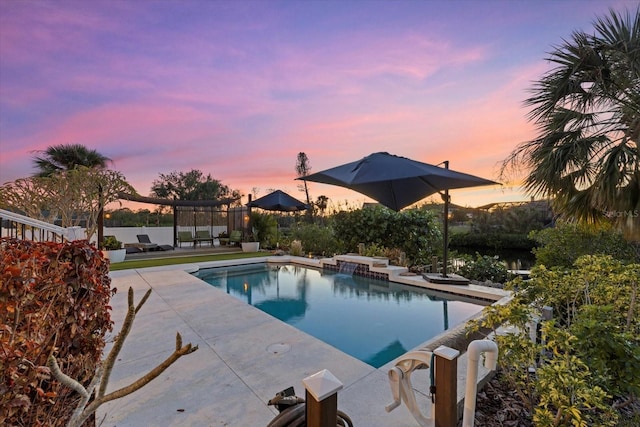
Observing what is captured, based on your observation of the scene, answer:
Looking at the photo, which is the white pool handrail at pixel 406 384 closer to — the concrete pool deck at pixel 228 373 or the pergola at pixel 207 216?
the concrete pool deck at pixel 228 373

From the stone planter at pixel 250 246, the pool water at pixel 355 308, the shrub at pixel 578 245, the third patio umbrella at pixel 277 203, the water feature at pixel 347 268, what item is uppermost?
the third patio umbrella at pixel 277 203

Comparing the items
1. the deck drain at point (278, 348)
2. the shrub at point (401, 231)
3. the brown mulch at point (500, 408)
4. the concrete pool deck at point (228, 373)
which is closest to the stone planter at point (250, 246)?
the shrub at point (401, 231)

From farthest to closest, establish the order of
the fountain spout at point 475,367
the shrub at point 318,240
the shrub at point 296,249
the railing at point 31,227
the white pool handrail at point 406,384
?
the shrub at point 296,249
the shrub at point 318,240
the railing at point 31,227
the white pool handrail at point 406,384
the fountain spout at point 475,367

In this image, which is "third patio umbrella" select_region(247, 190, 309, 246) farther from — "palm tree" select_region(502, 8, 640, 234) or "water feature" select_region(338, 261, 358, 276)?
"palm tree" select_region(502, 8, 640, 234)

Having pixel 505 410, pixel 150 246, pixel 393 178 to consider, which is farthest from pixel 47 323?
pixel 150 246

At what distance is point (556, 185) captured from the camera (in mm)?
5133

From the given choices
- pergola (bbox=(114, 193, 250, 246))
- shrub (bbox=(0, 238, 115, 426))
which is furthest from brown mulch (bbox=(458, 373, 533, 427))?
pergola (bbox=(114, 193, 250, 246))

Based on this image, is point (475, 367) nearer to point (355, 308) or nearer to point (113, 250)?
point (355, 308)

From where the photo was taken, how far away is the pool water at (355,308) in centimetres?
440

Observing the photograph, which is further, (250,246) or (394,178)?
(250,246)

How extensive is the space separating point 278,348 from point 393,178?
293 centimetres

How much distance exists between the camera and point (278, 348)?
340cm

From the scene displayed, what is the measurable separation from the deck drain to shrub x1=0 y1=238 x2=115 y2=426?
65.8 inches

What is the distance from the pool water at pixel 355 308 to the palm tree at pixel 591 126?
2673mm
